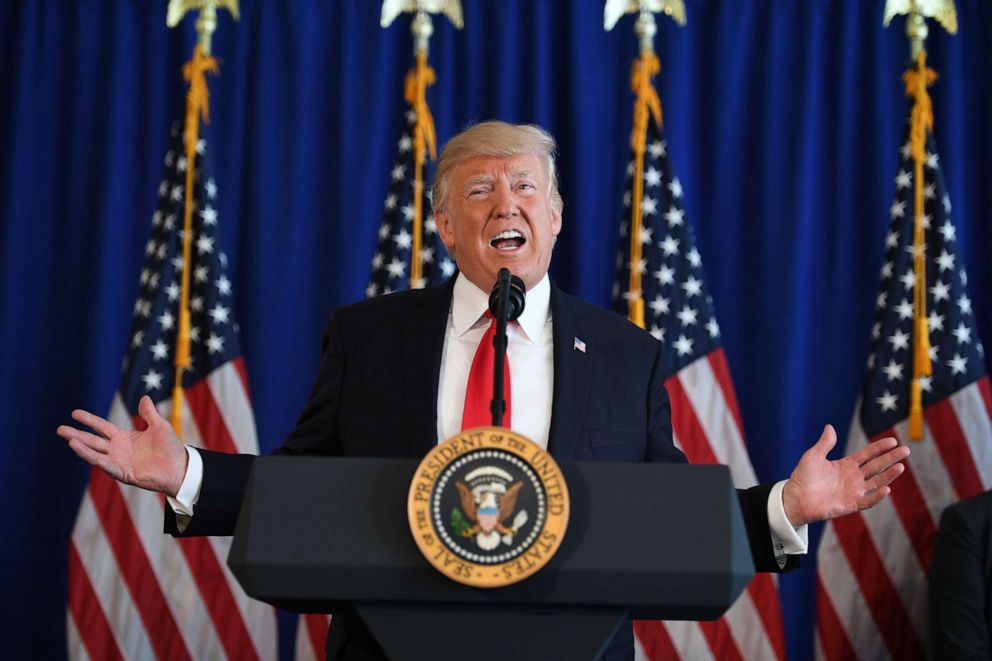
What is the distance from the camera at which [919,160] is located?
13.4ft

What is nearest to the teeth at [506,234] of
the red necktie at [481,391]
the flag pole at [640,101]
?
the red necktie at [481,391]

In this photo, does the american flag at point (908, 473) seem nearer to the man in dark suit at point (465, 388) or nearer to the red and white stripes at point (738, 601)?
the red and white stripes at point (738, 601)

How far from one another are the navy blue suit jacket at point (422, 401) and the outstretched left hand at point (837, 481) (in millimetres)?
60

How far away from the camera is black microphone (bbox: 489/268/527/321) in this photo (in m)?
1.58

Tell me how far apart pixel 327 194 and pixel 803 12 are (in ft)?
6.66

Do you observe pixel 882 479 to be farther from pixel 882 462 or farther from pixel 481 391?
pixel 481 391

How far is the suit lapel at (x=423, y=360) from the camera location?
1925 mm

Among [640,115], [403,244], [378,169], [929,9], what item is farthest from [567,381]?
[929,9]

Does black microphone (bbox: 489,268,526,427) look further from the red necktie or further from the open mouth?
the open mouth

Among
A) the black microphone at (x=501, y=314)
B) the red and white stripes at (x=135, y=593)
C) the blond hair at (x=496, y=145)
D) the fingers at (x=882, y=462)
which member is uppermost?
the blond hair at (x=496, y=145)


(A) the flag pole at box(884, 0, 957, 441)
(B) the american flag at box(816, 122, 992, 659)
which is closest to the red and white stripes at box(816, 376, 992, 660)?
(B) the american flag at box(816, 122, 992, 659)

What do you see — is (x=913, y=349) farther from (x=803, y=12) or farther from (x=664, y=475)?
(x=664, y=475)

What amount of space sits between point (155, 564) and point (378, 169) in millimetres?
1710

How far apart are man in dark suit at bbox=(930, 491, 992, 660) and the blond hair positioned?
2.08m
